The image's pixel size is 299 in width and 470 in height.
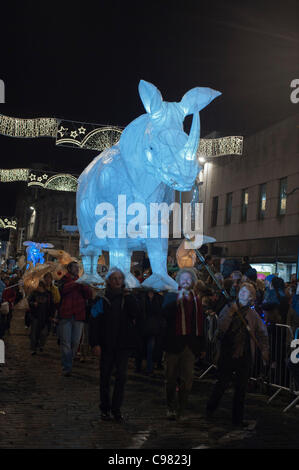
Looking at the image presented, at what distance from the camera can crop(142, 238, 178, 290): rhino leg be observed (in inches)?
317

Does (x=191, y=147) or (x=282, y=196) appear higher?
(x=282, y=196)

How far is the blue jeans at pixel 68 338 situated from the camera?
8984mm

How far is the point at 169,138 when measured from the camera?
717 centimetres

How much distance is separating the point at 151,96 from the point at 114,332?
9.74 ft

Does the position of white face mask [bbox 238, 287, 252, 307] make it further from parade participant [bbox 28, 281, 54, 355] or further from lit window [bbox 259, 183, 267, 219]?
lit window [bbox 259, 183, 267, 219]

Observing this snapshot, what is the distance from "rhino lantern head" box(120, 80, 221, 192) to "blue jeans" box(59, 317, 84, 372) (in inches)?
120

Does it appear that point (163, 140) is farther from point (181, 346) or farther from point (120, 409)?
point (120, 409)

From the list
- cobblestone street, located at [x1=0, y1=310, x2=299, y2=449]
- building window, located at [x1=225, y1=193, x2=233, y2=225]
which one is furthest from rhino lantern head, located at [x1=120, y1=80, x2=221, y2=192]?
building window, located at [x1=225, y1=193, x2=233, y2=225]

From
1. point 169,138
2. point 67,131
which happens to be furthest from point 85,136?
point 169,138

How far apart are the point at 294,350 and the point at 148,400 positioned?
2057 millimetres

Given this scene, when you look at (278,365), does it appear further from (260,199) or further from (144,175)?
(260,199)

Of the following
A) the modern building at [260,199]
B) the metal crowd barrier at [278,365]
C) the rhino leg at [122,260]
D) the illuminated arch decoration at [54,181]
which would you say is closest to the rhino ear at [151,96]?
the rhino leg at [122,260]

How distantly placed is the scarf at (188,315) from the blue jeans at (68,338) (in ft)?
9.48

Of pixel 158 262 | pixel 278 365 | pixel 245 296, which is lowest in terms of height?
pixel 278 365
